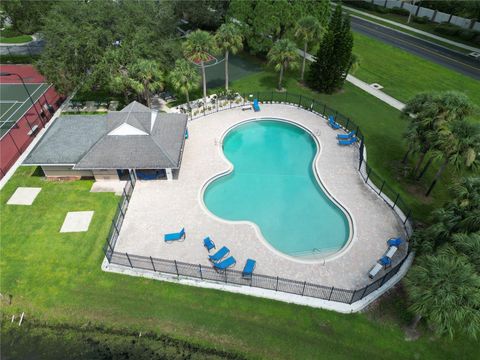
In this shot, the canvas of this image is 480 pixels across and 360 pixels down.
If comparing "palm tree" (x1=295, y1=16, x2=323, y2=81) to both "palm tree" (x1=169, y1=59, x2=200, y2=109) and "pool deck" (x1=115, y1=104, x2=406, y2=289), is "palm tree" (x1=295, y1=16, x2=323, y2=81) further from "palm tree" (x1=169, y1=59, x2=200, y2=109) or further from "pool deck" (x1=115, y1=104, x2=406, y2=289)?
"pool deck" (x1=115, y1=104, x2=406, y2=289)

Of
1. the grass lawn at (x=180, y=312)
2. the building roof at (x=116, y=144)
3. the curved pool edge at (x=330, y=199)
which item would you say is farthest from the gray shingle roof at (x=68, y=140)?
the curved pool edge at (x=330, y=199)

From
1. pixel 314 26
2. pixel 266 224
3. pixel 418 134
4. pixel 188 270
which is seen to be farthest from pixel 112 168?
pixel 314 26

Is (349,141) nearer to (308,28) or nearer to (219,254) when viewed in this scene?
(308,28)

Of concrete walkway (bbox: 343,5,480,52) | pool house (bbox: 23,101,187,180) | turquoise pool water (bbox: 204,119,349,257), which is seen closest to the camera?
turquoise pool water (bbox: 204,119,349,257)

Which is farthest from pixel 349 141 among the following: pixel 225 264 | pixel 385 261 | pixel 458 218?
pixel 225 264

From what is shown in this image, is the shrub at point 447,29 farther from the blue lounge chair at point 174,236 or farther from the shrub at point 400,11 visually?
the blue lounge chair at point 174,236

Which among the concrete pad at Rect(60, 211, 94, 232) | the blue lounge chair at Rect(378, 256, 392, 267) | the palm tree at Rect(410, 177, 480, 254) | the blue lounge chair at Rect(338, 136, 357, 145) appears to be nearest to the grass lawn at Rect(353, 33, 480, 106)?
the blue lounge chair at Rect(338, 136, 357, 145)
